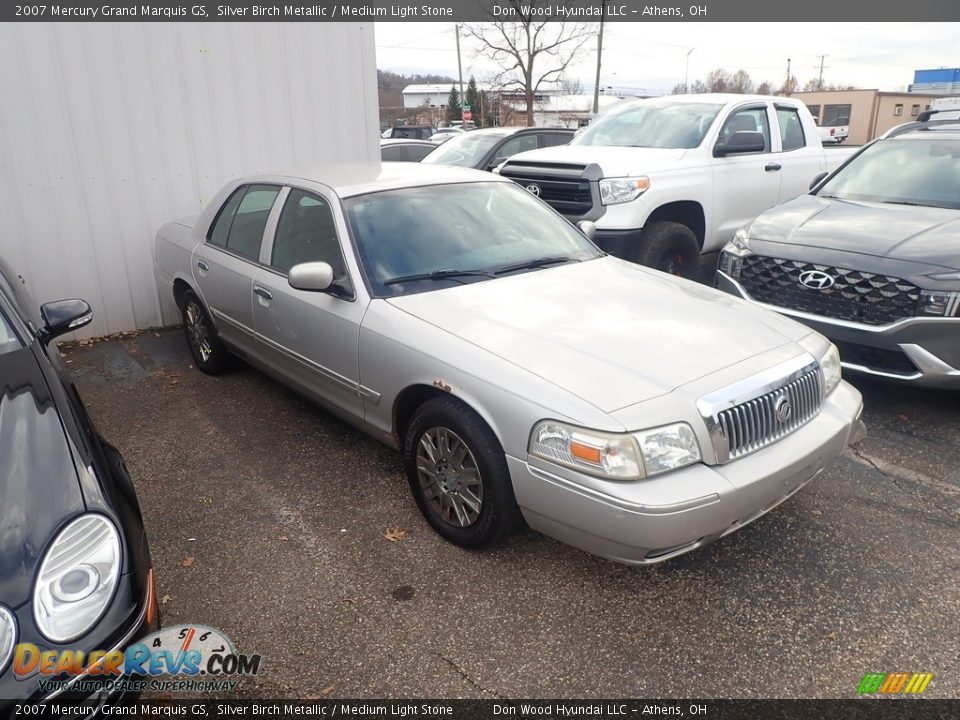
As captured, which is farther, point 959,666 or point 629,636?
point 629,636

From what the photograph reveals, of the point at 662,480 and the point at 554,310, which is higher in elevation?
the point at 554,310

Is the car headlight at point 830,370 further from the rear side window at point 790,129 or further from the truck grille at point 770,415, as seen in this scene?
the rear side window at point 790,129

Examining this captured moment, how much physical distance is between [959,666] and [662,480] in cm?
125

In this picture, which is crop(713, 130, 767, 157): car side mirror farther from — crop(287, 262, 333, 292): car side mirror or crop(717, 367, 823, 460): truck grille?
crop(287, 262, 333, 292): car side mirror

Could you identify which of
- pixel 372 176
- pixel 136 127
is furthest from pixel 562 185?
pixel 136 127

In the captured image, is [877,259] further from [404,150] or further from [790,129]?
[404,150]

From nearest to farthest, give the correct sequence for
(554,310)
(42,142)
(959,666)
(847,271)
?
(959,666), (554,310), (847,271), (42,142)

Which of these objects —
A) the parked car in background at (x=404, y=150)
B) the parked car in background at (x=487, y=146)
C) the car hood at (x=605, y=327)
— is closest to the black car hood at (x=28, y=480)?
the car hood at (x=605, y=327)

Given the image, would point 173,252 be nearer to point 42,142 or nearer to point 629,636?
point 42,142

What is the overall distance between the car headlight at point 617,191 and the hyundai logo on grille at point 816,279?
192 centimetres

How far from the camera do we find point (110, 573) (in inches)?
81.0

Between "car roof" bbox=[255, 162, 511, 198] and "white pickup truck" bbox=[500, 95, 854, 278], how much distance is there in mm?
2080

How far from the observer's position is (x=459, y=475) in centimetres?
304

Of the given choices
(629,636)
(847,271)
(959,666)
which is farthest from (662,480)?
(847,271)
